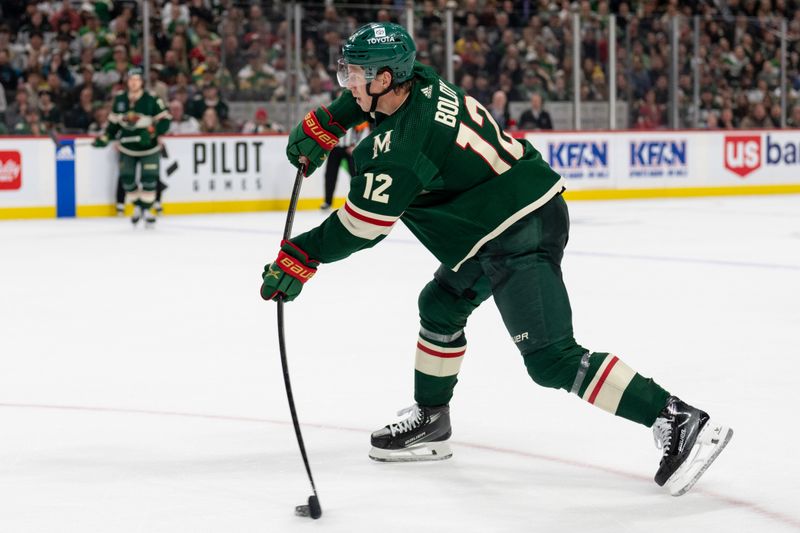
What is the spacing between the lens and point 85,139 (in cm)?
1290

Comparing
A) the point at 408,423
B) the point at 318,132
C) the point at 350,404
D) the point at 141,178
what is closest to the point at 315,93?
the point at 141,178

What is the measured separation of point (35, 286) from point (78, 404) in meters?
3.42

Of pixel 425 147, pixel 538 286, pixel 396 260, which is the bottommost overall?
pixel 396 260

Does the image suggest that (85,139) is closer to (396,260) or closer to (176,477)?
(396,260)

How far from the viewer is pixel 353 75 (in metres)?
3.22

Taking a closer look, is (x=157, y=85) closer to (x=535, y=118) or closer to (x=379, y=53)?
(x=535, y=118)

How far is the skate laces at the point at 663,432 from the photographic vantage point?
319 centimetres

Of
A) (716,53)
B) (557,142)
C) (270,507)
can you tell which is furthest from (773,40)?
(270,507)

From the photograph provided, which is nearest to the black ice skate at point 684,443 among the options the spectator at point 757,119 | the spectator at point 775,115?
the spectator at point 757,119

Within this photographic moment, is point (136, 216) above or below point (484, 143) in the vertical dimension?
below

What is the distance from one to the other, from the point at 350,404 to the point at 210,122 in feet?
31.9

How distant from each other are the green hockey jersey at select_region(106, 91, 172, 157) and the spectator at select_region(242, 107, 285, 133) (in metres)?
1.92

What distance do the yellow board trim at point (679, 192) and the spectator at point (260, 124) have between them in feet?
11.6

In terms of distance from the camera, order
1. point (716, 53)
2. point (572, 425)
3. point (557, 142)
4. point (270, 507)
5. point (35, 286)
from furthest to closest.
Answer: point (716, 53) → point (557, 142) → point (35, 286) → point (572, 425) → point (270, 507)
